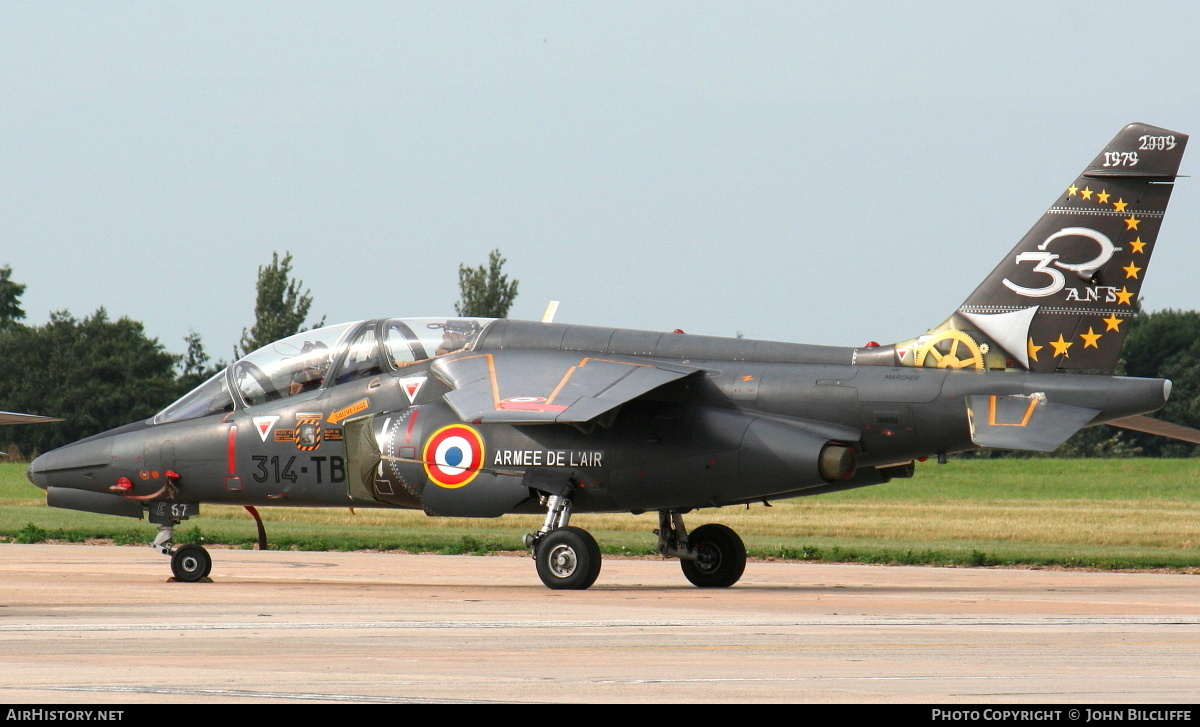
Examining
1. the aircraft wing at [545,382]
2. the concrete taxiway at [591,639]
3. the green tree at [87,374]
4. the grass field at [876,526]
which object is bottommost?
the concrete taxiway at [591,639]

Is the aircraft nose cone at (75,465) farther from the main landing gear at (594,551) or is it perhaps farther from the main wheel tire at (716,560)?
the main wheel tire at (716,560)

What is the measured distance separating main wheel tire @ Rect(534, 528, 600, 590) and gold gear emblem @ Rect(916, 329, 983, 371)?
4289 mm

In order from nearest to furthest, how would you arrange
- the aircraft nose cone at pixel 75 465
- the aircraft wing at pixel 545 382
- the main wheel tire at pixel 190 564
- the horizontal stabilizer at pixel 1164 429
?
the aircraft wing at pixel 545 382 < the horizontal stabilizer at pixel 1164 429 < the main wheel tire at pixel 190 564 < the aircraft nose cone at pixel 75 465

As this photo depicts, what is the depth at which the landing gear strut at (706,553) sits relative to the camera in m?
19.3

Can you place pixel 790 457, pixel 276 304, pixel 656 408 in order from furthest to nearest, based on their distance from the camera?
1. pixel 276 304
2. pixel 656 408
3. pixel 790 457

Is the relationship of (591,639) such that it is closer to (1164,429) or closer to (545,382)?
(545,382)

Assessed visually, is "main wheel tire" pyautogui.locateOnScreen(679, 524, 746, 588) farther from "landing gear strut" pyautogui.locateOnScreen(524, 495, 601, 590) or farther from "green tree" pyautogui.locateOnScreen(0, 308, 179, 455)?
"green tree" pyautogui.locateOnScreen(0, 308, 179, 455)

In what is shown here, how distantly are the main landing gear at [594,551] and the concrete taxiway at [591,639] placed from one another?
375mm

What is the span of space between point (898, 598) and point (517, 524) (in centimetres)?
2048

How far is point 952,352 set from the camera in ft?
57.5

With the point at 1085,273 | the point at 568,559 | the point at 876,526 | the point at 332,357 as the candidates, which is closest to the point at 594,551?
the point at 568,559

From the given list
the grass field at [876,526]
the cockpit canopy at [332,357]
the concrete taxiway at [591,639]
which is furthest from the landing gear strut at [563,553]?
the grass field at [876,526]

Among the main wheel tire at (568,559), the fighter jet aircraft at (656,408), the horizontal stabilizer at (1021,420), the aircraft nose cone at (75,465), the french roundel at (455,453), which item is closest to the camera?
the horizontal stabilizer at (1021,420)

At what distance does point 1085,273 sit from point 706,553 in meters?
5.68
